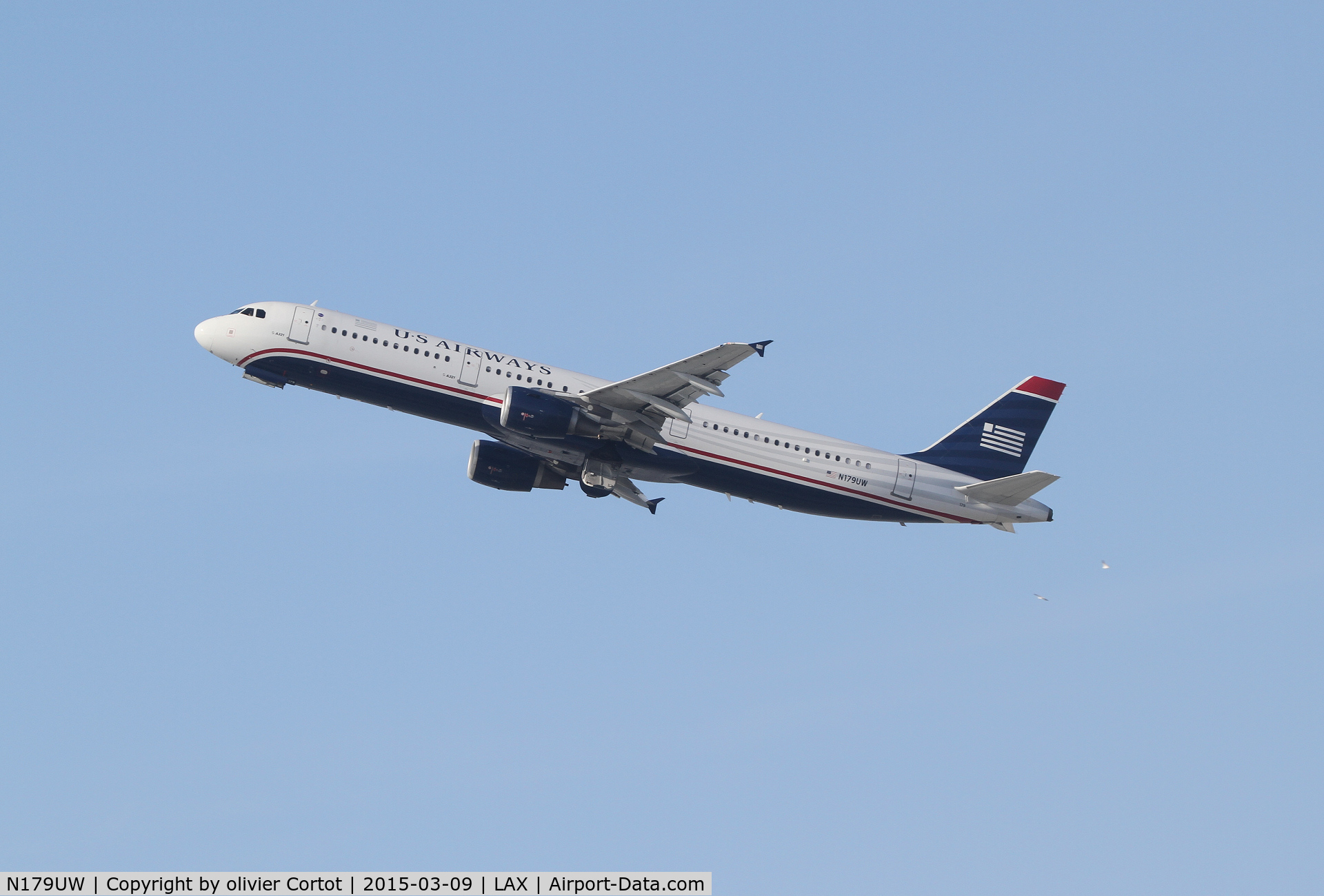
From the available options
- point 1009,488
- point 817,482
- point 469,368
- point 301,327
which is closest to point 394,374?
point 469,368

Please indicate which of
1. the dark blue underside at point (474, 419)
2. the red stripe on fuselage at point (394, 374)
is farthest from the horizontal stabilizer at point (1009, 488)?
the red stripe on fuselage at point (394, 374)

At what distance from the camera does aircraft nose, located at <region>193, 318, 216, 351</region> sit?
57.3 meters

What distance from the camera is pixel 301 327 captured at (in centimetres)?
→ 5625

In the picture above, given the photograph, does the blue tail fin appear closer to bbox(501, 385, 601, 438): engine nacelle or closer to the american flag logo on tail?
the american flag logo on tail

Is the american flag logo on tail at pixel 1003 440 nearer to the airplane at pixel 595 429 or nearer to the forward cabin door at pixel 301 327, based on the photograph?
the airplane at pixel 595 429

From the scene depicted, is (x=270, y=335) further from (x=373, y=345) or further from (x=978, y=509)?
(x=978, y=509)

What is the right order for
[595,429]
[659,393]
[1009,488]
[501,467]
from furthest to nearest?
[501,467], [1009,488], [595,429], [659,393]

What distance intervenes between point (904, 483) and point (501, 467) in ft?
56.2

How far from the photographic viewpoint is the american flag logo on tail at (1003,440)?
203 feet

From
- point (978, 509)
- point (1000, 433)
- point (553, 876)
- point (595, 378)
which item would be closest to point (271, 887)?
point (553, 876)

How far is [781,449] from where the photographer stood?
191 feet

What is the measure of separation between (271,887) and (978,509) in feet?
107

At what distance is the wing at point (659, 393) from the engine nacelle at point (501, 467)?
6.29 meters

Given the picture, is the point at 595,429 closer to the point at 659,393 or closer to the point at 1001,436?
the point at 659,393
